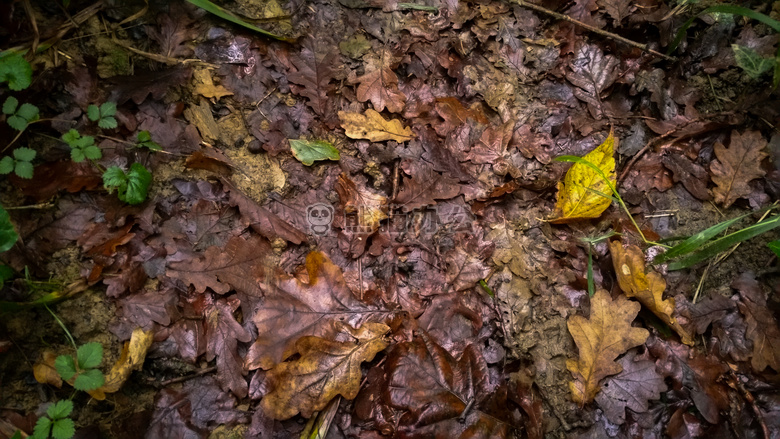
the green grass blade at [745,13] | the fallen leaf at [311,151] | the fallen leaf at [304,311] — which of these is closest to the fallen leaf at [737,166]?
A: the green grass blade at [745,13]

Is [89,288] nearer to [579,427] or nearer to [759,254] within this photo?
[579,427]

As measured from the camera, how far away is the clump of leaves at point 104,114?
207 cm

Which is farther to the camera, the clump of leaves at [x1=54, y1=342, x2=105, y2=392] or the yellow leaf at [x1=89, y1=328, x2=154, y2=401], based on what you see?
the yellow leaf at [x1=89, y1=328, x2=154, y2=401]

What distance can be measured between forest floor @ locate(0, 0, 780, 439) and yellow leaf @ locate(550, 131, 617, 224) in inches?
0.6

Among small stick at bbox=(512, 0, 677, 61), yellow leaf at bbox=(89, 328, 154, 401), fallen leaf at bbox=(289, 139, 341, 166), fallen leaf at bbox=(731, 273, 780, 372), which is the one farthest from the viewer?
small stick at bbox=(512, 0, 677, 61)

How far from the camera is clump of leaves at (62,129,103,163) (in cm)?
199

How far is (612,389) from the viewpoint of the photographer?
2.01 metres

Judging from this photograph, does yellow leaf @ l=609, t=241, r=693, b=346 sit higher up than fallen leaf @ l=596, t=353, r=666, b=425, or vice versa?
yellow leaf @ l=609, t=241, r=693, b=346

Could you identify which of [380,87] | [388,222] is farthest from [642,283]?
[380,87]

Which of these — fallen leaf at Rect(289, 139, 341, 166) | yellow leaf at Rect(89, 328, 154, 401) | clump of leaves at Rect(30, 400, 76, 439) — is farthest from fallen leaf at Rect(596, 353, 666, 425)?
clump of leaves at Rect(30, 400, 76, 439)

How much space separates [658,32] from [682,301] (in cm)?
193

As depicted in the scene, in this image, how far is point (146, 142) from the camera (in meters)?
2.23

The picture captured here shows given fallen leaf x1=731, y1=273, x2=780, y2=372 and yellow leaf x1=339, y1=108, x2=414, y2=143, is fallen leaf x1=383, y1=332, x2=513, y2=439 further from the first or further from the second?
fallen leaf x1=731, y1=273, x2=780, y2=372

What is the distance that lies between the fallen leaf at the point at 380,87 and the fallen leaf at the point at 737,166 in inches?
79.2
